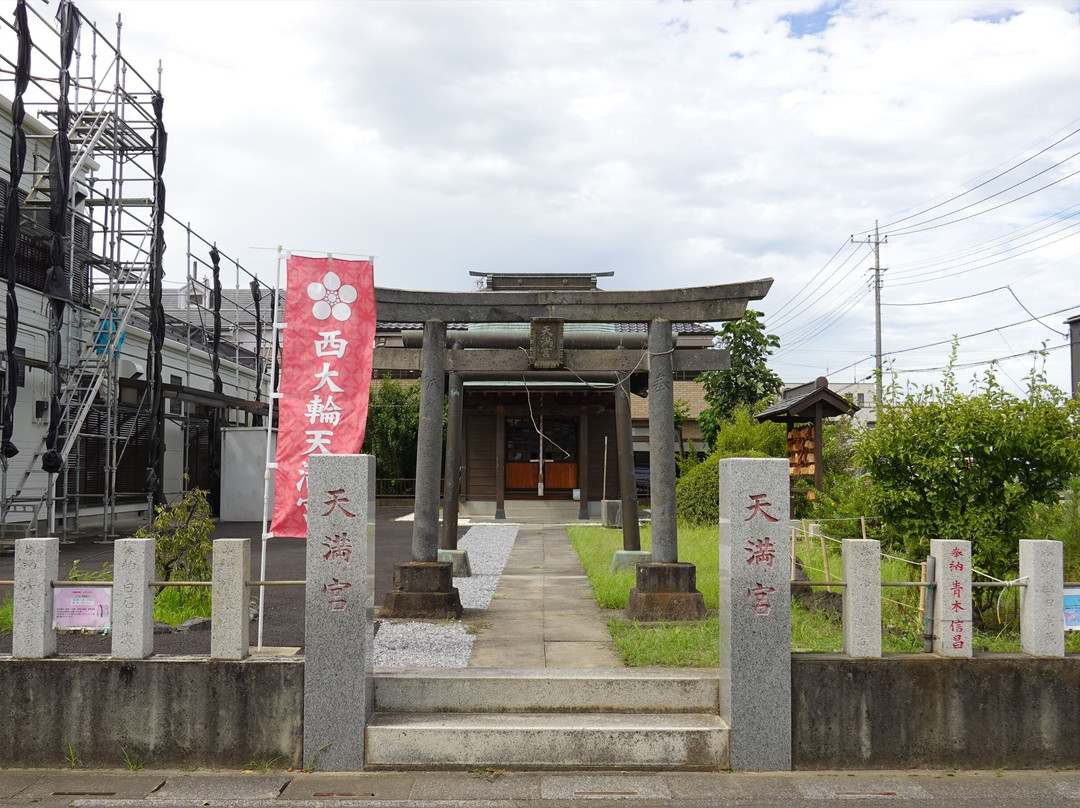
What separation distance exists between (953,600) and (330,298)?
5.45 meters

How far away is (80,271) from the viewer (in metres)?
18.8

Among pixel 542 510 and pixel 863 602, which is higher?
pixel 863 602

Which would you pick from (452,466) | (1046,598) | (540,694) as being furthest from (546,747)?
(452,466)

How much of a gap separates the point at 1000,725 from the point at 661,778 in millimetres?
2373

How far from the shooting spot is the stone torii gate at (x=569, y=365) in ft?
29.2

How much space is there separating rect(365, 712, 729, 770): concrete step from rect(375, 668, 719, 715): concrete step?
398 millimetres

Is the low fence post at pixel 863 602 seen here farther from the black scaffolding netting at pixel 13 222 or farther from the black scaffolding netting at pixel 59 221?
the black scaffolding netting at pixel 59 221

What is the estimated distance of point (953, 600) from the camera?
5.79 metres

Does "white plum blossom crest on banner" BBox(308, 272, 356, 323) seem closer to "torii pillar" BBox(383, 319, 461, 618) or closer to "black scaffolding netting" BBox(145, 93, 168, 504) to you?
"torii pillar" BBox(383, 319, 461, 618)

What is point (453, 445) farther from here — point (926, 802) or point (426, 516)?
point (926, 802)

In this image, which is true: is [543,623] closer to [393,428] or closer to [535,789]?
[535,789]

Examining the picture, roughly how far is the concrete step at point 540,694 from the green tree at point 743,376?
21.2m

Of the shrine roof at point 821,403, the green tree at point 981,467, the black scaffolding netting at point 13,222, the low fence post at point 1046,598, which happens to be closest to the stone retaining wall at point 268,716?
the low fence post at point 1046,598

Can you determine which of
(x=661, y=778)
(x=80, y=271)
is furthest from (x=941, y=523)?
(x=80, y=271)
